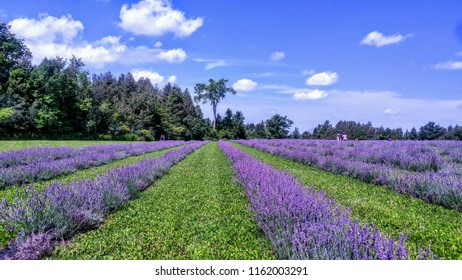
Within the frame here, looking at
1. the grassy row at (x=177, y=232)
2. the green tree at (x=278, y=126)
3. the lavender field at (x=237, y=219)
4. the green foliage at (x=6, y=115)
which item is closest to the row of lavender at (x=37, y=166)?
the lavender field at (x=237, y=219)

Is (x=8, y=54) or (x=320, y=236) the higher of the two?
(x=8, y=54)

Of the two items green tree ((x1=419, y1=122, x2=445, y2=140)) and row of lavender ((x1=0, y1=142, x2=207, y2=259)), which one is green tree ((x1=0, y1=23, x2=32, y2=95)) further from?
green tree ((x1=419, y1=122, x2=445, y2=140))

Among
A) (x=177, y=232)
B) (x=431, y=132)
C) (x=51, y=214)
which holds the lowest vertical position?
(x=177, y=232)

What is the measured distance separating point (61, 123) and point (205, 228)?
45198mm

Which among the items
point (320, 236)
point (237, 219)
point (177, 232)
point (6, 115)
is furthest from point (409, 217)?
point (6, 115)

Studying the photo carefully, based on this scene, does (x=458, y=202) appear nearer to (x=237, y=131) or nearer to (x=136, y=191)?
(x=136, y=191)

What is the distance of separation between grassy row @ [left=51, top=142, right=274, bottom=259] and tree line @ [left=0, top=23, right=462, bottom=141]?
123ft

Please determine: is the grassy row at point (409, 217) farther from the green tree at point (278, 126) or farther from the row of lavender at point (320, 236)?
the green tree at point (278, 126)

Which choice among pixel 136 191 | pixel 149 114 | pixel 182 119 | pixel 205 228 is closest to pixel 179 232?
pixel 205 228

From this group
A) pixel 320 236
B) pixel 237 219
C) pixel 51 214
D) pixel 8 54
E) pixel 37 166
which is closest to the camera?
pixel 320 236

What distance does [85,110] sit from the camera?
Result: 4634 cm

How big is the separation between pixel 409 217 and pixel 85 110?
5089 centimetres

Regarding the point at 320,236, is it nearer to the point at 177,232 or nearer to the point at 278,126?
the point at 177,232
